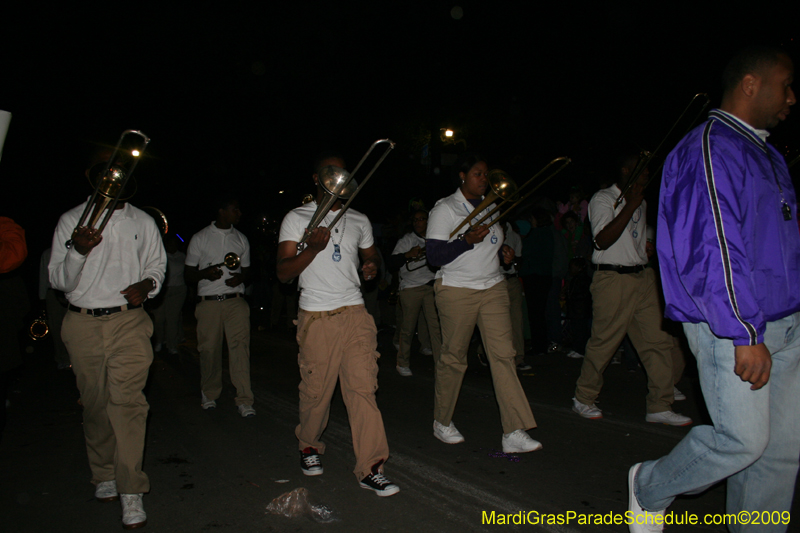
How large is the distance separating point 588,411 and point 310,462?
275cm

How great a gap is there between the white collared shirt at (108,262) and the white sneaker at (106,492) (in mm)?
1248

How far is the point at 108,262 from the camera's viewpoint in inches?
144

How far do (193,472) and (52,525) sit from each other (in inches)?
39.1

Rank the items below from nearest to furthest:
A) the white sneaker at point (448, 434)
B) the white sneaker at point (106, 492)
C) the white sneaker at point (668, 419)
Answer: the white sneaker at point (106, 492) < the white sneaker at point (448, 434) < the white sneaker at point (668, 419)

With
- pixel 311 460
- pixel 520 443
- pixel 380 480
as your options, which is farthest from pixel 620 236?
pixel 311 460

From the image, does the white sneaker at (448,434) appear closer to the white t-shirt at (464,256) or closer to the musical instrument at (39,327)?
the white t-shirt at (464,256)

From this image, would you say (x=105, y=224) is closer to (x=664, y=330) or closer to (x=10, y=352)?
(x=10, y=352)

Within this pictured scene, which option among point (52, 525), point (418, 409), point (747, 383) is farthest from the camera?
point (418, 409)

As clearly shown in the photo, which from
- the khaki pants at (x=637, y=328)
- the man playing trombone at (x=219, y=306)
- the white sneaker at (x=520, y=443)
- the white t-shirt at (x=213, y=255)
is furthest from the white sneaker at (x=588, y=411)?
the white t-shirt at (x=213, y=255)

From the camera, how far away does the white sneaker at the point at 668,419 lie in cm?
495

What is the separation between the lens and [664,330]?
5094 millimetres

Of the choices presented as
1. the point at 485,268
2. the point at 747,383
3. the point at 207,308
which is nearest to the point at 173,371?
the point at 207,308

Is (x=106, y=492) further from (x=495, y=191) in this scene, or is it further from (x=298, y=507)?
(x=495, y=191)

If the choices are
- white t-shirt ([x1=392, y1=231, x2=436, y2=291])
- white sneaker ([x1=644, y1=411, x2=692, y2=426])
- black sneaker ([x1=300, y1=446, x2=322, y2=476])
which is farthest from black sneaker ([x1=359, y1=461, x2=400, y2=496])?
white t-shirt ([x1=392, y1=231, x2=436, y2=291])
